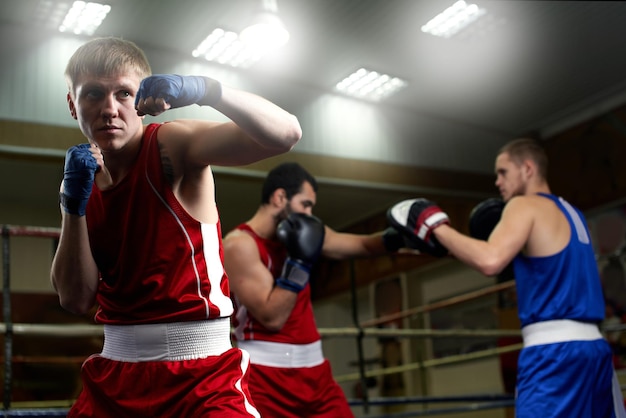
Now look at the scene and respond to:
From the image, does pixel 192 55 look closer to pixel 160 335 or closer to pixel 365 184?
pixel 365 184

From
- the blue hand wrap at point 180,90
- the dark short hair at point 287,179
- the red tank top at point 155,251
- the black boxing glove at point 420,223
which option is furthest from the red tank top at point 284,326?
the blue hand wrap at point 180,90

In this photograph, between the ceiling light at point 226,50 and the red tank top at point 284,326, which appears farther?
the ceiling light at point 226,50

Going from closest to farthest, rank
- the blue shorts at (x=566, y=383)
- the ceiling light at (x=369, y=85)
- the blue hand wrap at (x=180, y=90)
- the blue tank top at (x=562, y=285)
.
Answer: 1. the blue hand wrap at (x=180, y=90)
2. the blue shorts at (x=566, y=383)
3. the blue tank top at (x=562, y=285)
4. the ceiling light at (x=369, y=85)

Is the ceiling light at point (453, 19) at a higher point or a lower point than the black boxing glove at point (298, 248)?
higher

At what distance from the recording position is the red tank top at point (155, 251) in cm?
149

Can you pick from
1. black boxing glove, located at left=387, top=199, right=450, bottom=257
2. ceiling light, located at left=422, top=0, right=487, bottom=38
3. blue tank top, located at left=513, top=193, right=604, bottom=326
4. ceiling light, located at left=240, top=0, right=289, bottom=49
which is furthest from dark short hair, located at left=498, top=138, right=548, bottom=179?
ceiling light, located at left=422, top=0, right=487, bottom=38

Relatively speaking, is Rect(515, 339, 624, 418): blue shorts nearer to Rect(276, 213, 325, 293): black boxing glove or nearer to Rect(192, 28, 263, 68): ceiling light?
Rect(276, 213, 325, 293): black boxing glove

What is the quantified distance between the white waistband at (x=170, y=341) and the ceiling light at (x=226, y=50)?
3.82 m

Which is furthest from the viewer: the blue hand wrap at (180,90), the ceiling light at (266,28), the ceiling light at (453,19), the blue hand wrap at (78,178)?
the ceiling light at (453,19)

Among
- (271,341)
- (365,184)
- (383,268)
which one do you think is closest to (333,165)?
(365,184)

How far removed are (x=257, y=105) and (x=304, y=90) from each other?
4637mm

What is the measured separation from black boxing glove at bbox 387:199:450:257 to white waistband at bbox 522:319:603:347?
16.7 inches

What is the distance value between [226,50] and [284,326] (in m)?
3.28

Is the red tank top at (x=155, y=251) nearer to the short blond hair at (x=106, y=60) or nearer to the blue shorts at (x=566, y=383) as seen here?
the short blond hair at (x=106, y=60)
